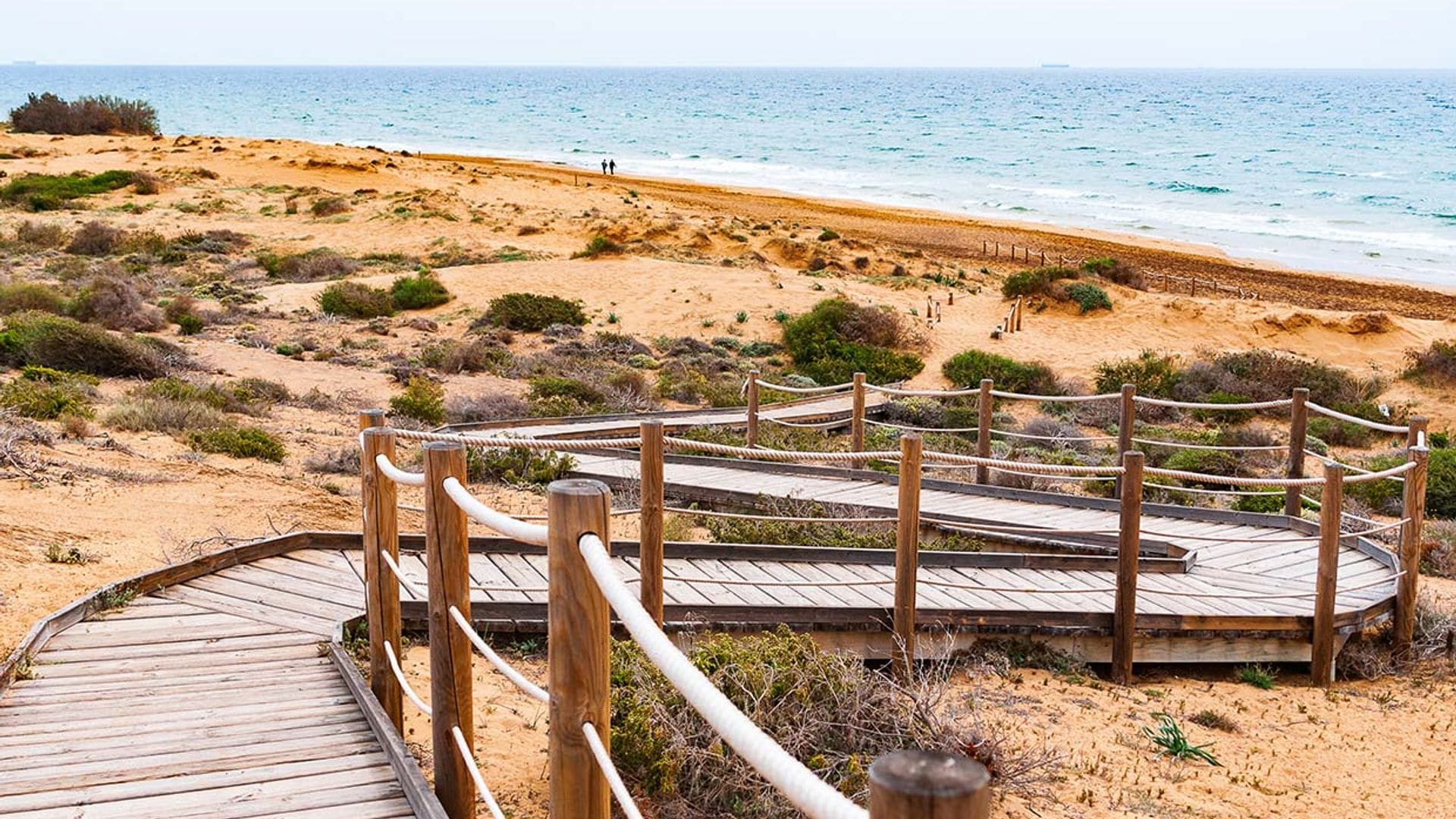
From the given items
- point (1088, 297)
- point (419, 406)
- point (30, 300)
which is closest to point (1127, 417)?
point (419, 406)

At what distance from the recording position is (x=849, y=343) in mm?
20828

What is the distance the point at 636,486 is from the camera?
11.1 metres

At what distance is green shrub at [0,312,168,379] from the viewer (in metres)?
14.5

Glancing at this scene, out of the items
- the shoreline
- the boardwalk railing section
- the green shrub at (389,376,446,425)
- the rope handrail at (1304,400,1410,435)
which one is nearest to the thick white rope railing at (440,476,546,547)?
the boardwalk railing section

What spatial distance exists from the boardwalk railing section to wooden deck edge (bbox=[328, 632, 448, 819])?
2.9 inches

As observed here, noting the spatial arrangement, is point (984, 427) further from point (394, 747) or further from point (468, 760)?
point (468, 760)

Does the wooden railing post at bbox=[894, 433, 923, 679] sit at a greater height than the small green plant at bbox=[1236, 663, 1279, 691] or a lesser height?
greater

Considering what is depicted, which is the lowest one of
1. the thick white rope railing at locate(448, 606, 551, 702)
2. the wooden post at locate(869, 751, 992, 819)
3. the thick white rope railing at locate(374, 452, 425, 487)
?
the thick white rope railing at locate(448, 606, 551, 702)

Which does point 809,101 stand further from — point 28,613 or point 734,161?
point 28,613

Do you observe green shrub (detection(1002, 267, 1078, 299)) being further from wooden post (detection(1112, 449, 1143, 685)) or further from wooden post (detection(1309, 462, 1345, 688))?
wooden post (detection(1112, 449, 1143, 685))

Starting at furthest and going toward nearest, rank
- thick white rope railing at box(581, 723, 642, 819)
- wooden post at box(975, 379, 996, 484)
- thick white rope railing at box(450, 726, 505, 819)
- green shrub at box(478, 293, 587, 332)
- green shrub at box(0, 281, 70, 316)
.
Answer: green shrub at box(478, 293, 587, 332), green shrub at box(0, 281, 70, 316), wooden post at box(975, 379, 996, 484), thick white rope railing at box(450, 726, 505, 819), thick white rope railing at box(581, 723, 642, 819)

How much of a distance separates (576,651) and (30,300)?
19155mm

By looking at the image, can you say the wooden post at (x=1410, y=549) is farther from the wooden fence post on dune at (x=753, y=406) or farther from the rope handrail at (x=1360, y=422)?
the wooden fence post on dune at (x=753, y=406)

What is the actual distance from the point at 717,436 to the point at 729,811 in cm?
894
